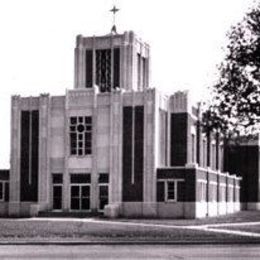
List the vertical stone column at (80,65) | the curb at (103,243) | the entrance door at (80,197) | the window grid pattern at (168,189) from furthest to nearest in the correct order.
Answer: the vertical stone column at (80,65) → the entrance door at (80,197) → the window grid pattern at (168,189) → the curb at (103,243)

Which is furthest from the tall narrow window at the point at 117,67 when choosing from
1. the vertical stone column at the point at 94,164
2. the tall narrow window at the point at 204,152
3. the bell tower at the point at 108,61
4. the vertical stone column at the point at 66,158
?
the tall narrow window at the point at 204,152

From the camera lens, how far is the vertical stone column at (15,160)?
5275 centimetres

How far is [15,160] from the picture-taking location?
53.3 m

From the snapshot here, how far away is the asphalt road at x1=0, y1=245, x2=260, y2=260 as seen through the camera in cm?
1741

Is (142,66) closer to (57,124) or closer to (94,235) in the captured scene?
(57,124)

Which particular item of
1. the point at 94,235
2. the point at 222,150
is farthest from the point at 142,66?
the point at 94,235

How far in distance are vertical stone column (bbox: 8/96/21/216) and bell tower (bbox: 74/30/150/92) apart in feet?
22.2

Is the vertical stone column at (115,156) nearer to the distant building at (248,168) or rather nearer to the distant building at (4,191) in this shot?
the distant building at (4,191)

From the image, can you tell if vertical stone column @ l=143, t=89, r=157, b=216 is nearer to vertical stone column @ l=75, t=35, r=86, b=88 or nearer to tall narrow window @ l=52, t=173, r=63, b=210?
tall narrow window @ l=52, t=173, r=63, b=210

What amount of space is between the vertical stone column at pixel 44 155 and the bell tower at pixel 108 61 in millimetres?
6137

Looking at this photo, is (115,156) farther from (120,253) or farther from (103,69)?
(120,253)

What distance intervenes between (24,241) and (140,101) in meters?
28.5

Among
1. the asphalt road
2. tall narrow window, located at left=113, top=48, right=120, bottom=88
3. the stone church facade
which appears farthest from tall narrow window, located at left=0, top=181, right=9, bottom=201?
the asphalt road

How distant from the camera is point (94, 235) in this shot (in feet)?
89.9
